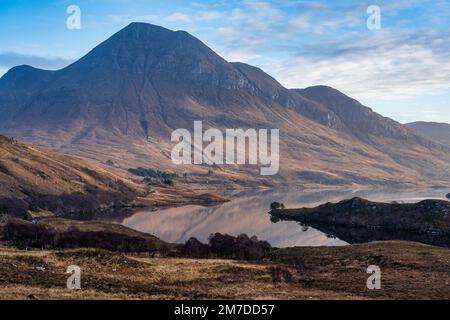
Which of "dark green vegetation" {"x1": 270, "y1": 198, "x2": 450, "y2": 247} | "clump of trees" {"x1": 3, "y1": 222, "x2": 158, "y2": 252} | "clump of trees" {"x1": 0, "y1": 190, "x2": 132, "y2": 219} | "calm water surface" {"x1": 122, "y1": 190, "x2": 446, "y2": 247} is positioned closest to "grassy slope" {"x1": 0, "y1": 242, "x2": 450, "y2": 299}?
"clump of trees" {"x1": 3, "y1": 222, "x2": 158, "y2": 252}

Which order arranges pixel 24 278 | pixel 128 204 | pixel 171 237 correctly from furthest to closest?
1. pixel 128 204
2. pixel 171 237
3. pixel 24 278

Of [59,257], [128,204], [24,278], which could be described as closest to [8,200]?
[128,204]

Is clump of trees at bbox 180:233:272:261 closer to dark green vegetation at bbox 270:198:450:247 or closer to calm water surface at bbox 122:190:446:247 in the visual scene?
calm water surface at bbox 122:190:446:247

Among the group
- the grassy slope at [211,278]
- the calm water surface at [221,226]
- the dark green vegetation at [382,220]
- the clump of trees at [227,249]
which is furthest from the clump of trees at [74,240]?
the dark green vegetation at [382,220]

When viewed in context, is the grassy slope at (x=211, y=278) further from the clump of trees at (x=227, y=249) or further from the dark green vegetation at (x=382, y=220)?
the dark green vegetation at (x=382, y=220)

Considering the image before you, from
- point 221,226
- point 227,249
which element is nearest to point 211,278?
point 227,249
